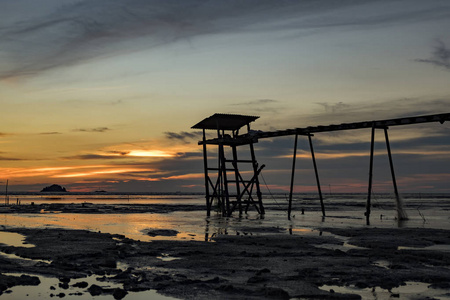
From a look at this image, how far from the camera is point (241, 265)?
41.1ft

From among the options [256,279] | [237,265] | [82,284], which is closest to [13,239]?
[82,284]

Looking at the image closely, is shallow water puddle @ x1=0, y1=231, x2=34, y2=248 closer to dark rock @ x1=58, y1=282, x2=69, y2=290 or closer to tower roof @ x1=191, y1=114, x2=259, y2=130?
dark rock @ x1=58, y1=282, x2=69, y2=290

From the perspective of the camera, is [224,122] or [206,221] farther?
[224,122]

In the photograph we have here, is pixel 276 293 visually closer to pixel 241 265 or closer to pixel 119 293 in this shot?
pixel 119 293

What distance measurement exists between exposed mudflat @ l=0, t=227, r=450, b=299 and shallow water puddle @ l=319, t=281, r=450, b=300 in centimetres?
20

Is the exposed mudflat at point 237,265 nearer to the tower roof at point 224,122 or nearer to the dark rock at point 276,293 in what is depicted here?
the dark rock at point 276,293

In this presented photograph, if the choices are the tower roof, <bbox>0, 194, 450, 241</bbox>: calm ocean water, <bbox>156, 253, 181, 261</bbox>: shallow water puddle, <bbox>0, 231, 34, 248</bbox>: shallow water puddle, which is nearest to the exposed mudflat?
<bbox>156, 253, 181, 261</bbox>: shallow water puddle

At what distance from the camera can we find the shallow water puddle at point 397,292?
8961mm

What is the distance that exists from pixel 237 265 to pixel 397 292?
454 cm

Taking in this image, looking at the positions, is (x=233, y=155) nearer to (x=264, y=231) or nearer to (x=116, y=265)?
(x=264, y=231)

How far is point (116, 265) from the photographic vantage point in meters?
12.7

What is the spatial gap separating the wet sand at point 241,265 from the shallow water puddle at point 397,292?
0.04m

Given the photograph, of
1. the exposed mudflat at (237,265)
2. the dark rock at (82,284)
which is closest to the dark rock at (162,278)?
the exposed mudflat at (237,265)

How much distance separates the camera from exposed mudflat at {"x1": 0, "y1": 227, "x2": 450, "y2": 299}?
9820 mm
